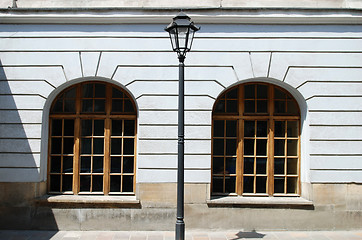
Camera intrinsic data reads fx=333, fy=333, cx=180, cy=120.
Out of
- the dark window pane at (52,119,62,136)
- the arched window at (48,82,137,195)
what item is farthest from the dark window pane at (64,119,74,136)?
the dark window pane at (52,119,62,136)

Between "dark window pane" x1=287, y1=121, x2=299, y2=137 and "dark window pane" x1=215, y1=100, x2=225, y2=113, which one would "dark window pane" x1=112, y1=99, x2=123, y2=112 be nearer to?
"dark window pane" x1=215, y1=100, x2=225, y2=113

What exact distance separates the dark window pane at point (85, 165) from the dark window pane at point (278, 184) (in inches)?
185

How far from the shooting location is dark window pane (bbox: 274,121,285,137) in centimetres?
847

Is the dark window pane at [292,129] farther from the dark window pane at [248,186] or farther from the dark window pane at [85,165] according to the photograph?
the dark window pane at [85,165]

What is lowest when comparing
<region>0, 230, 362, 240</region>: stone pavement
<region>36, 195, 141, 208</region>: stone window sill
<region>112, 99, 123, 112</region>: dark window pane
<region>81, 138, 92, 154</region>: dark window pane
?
<region>0, 230, 362, 240</region>: stone pavement

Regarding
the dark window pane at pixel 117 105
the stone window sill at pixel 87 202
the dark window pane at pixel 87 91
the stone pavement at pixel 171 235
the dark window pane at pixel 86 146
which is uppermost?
the dark window pane at pixel 87 91

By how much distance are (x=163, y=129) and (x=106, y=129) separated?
4.91ft

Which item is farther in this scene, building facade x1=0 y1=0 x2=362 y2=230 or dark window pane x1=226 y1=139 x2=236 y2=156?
dark window pane x1=226 y1=139 x2=236 y2=156

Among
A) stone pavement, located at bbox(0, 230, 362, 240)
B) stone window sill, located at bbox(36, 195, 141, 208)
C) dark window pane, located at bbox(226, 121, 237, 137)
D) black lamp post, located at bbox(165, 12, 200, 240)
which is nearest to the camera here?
black lamp post, located at bbox(165, 12, 200, 240)

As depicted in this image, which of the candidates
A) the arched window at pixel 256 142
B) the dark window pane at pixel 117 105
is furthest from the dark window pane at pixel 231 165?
the dark window pane at pixel 117 105

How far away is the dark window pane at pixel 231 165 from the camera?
8.40 m

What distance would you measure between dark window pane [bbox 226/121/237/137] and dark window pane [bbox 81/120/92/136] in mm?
3469

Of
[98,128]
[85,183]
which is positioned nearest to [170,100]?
[98,128]

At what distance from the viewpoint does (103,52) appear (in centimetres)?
808
